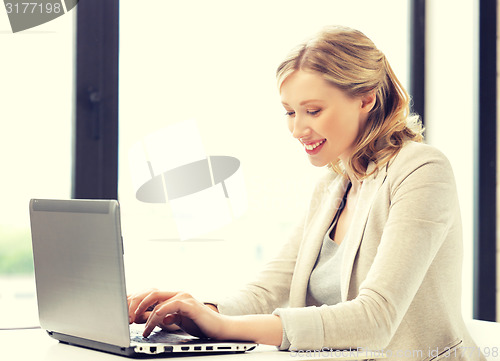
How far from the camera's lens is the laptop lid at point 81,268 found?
893 millimetres

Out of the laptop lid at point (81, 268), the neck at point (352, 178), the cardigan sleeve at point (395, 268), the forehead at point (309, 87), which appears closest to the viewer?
the laptop lid at point (81, 268)

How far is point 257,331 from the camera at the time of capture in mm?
987

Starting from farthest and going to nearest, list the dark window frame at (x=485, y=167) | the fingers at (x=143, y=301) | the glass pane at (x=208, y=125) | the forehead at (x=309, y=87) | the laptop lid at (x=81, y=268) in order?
the dark window frame at (x=485, y=167) → the glass pane at (x=208, y=125) → the forehead at (x=309, y=87) → the fingers at (x=143, y=301) → the laptop lid at (x=81, y=268)

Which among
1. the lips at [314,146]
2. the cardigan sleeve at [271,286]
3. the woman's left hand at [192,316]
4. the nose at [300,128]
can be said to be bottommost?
the cardigan sleeve at [271,286]

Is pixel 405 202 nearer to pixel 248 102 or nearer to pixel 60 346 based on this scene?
pixel 60 346

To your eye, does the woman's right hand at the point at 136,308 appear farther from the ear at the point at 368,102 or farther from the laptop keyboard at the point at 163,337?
the ear at the point at 368,102

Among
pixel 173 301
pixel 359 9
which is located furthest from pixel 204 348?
pixel 359 9

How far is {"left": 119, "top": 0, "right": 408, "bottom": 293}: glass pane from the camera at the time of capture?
2100 millimetres

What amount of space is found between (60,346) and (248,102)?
1.35 m

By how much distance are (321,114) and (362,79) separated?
12 cm

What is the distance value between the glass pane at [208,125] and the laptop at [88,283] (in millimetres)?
1011

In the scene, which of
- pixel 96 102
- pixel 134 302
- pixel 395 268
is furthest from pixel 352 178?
pixel 96 102

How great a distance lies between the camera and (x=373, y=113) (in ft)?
4.67

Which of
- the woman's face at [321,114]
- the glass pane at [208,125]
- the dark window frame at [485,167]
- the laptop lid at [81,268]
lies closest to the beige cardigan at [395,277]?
the woman's face at [321,114]
